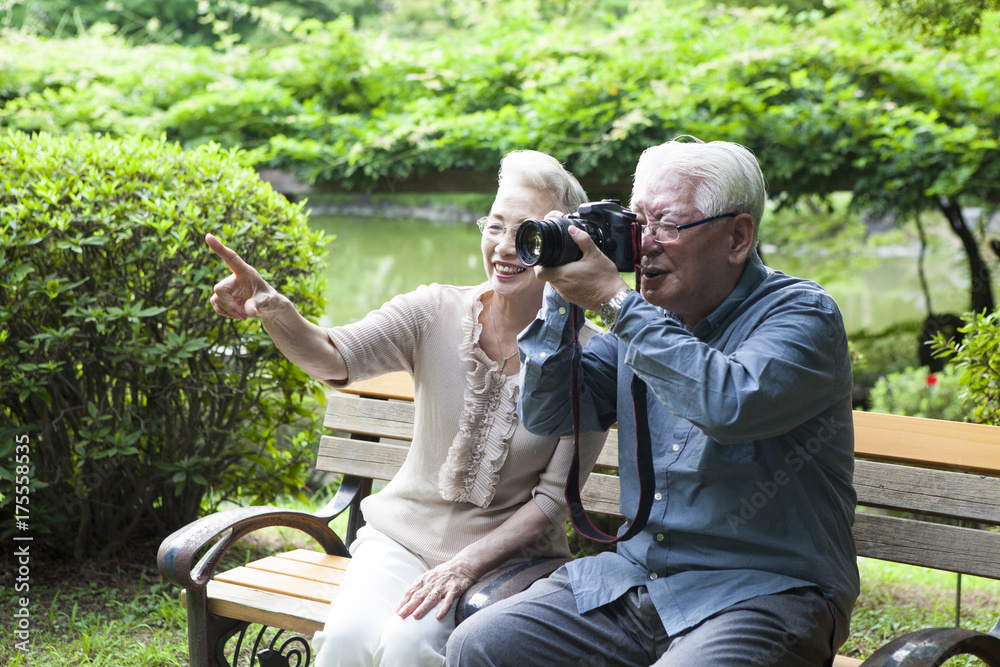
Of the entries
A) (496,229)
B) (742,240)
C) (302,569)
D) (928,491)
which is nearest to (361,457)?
(302,569)

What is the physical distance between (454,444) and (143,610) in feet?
6.39

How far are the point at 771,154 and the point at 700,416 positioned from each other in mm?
4438

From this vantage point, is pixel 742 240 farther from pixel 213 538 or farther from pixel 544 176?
pixel 213 538

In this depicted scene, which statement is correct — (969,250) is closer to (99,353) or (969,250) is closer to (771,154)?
(771,154)

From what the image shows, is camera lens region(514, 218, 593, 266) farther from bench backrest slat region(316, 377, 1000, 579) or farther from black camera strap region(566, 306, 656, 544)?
bench backrest slat region(316, 377, 1000, 579)

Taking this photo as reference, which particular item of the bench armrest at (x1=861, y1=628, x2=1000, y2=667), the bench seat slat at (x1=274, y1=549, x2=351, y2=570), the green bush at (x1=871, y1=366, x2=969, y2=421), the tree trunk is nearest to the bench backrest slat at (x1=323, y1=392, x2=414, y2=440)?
the bench seat slat at (x1=274, y1=549, x2=351, y2=570)

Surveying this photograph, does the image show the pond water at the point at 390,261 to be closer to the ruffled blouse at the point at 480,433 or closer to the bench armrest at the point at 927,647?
the ruffled blouse at the point at 480,433

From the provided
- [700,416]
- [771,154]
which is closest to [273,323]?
[700,416]

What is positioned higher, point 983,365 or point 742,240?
point 742,240

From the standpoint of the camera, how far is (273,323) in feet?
7.18

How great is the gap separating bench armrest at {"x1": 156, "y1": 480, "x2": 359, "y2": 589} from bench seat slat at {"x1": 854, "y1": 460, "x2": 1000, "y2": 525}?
1663 millimetres

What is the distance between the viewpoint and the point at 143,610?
139 inches

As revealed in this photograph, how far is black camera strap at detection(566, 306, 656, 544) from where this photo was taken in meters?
1.99

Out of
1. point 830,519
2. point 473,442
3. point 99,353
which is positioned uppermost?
point 830,519
